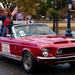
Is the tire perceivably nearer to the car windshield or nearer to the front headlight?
the front headlight

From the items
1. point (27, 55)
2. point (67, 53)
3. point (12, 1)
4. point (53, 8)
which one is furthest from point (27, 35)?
point (12, 1)

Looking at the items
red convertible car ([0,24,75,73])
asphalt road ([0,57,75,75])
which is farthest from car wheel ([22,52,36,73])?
asphalt road ([0,57,75,75])

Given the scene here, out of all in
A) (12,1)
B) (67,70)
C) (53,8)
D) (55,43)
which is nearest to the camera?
(55,43)

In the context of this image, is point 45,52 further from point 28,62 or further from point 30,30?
point 30,30

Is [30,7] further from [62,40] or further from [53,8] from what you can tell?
[62,40]

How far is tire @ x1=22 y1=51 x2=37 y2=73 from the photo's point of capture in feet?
26.1

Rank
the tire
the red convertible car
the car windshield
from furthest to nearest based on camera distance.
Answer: the car windshield → the tire → the red convertible car

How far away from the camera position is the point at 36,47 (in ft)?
25.8

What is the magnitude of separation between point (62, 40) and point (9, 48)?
Answer: 218 centimetres

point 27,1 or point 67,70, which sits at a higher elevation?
point 27,1

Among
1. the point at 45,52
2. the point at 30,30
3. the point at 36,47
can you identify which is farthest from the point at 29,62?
the point at 30,30

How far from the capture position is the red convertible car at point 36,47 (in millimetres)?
7707

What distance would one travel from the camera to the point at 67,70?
866 centimetres

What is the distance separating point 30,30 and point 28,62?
165 centimetres
